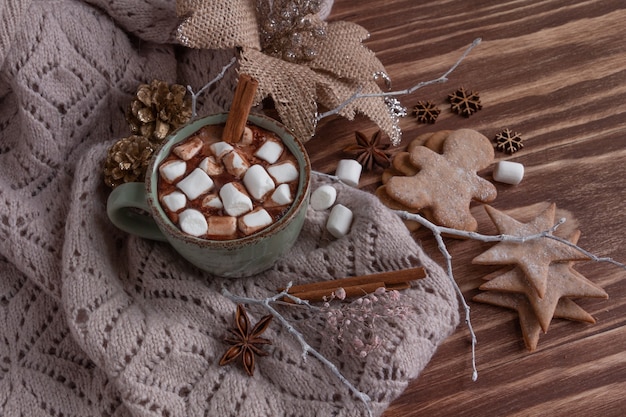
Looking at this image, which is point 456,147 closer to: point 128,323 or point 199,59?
point 199,59

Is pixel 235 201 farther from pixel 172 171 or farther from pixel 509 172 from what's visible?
pixel 509 172

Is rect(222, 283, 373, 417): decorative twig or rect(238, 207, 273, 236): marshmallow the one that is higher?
rect(238, 207, 273, 236): marshmallow

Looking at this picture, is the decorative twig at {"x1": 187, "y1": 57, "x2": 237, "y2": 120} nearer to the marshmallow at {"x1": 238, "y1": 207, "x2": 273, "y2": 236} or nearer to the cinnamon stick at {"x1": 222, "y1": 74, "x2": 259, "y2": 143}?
the cinnamon stick at {"x1": 222, "y1": 74, "x2": 259, "y2": 143}

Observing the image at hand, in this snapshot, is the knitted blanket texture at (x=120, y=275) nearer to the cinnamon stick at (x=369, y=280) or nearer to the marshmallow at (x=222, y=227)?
the cinnamon stick at (x=369, y=280)

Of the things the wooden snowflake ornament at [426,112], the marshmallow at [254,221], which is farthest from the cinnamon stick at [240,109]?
the wooden snowflake ornament at [426,112]

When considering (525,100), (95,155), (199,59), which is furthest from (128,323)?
(525,100)

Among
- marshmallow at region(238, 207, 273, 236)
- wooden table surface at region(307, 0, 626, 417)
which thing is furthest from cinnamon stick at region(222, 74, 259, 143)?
wooden table surface at region(307, 0, 626, 417)
